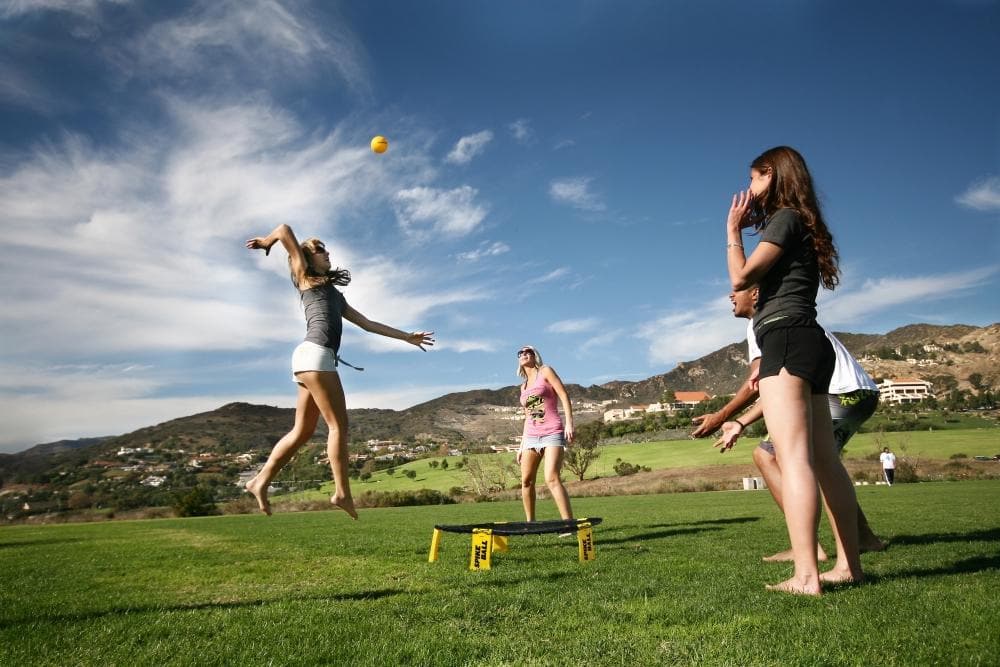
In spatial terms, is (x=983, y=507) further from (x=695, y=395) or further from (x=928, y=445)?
(x=695, y=395)

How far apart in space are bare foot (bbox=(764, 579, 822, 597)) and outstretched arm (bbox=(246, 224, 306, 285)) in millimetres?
4247

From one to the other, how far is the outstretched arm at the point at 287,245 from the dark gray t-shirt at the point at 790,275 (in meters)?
3.58

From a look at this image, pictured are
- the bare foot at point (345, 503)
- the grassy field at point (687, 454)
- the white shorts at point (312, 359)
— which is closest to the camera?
the white shorts at point (312, 359)

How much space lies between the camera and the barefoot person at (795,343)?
12.3ft

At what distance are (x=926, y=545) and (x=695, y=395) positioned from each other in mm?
180172

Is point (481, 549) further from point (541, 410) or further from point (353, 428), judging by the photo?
point (353, 428)

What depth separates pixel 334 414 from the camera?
17.0 ft

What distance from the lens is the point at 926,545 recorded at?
6051 millimetres

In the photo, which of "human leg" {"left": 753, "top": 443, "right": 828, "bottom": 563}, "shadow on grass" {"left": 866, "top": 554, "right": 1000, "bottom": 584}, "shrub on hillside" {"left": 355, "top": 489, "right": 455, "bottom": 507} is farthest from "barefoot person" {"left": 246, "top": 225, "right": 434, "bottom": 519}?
"shrub on hillside" {"left": 355, "top": 489, "right": 455, "bottom": 507}

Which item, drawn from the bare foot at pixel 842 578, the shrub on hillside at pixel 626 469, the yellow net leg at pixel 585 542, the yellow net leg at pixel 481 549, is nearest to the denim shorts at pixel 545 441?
the yellow net leg at pixel 585 542

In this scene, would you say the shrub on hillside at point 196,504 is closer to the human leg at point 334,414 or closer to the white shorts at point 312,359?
the human leg at point 334,414

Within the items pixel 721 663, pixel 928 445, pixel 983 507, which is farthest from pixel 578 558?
pixel 928 445

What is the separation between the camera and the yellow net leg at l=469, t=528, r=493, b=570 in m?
5.55

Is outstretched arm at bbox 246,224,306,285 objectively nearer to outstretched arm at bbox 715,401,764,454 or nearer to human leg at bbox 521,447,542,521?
outstretched arm at bbox 715,401,764,454
